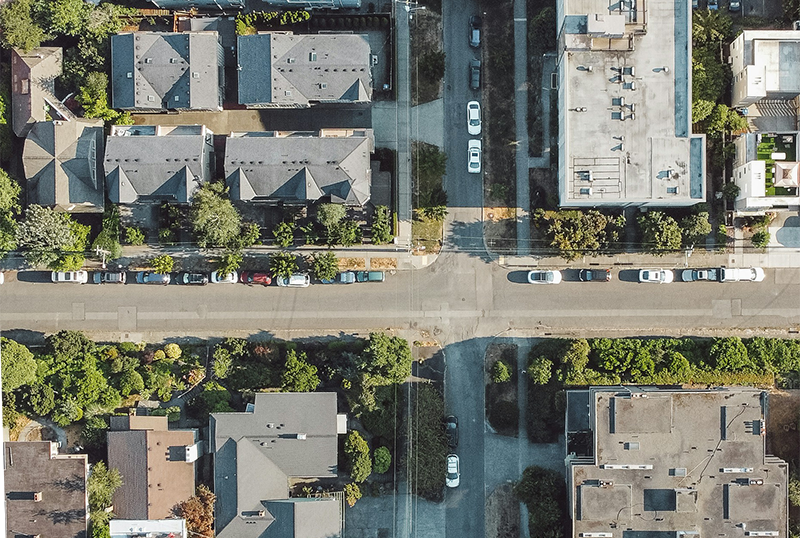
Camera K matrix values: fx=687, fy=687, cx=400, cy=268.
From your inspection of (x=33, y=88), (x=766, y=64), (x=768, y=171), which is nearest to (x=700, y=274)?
(x=768, y=171)

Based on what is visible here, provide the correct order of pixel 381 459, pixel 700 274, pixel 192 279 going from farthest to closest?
pixel 192 279, pixel 700 274, pixel 381 459

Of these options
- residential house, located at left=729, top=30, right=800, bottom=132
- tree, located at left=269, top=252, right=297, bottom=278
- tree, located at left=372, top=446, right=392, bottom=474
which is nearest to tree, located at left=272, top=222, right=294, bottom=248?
tree, located at left=269, top=252, right=297, bottom=278

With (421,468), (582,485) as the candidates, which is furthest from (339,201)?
(582,485)

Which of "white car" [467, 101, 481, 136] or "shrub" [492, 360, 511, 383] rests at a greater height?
"white car" [467, 101, 481, 136]

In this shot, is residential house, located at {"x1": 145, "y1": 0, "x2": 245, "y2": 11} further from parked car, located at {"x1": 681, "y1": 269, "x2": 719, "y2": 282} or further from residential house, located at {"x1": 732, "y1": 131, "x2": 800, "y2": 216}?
parked car, located at {"x1": 681, "y1": 269, "x2": 719, "y2": 282}

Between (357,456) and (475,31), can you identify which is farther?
(475,31)

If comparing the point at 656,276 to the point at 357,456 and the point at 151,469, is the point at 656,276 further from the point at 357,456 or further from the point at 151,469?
the point at 151,469

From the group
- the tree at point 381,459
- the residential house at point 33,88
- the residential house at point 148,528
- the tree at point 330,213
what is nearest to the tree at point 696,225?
the tree at point 330,213
